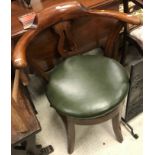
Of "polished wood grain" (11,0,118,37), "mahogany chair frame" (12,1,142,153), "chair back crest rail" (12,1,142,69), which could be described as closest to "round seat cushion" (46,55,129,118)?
"mahogany chair frame" (12,1,142,153)

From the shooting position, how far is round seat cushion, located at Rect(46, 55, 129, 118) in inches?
48.4

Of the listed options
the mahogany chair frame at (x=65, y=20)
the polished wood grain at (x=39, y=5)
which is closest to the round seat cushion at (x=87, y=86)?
the mahogany chair frame at (x=65, y=20)

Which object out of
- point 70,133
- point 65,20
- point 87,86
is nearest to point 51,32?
point 65,20

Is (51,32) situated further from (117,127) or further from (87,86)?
(117,127)

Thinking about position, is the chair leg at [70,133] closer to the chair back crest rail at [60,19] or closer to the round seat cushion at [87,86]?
the round seat cushion at [87,86]

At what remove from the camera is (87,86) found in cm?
129

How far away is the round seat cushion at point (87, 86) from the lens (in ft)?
4.04

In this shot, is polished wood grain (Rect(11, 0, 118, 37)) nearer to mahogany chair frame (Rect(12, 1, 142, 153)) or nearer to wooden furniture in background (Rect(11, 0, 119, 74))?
wooden furniture in background (Rect(11, 0, 119, 74))

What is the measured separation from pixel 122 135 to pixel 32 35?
831 mm

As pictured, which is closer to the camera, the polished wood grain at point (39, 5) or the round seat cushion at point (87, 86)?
the round seat cushion at point (87, 86)
